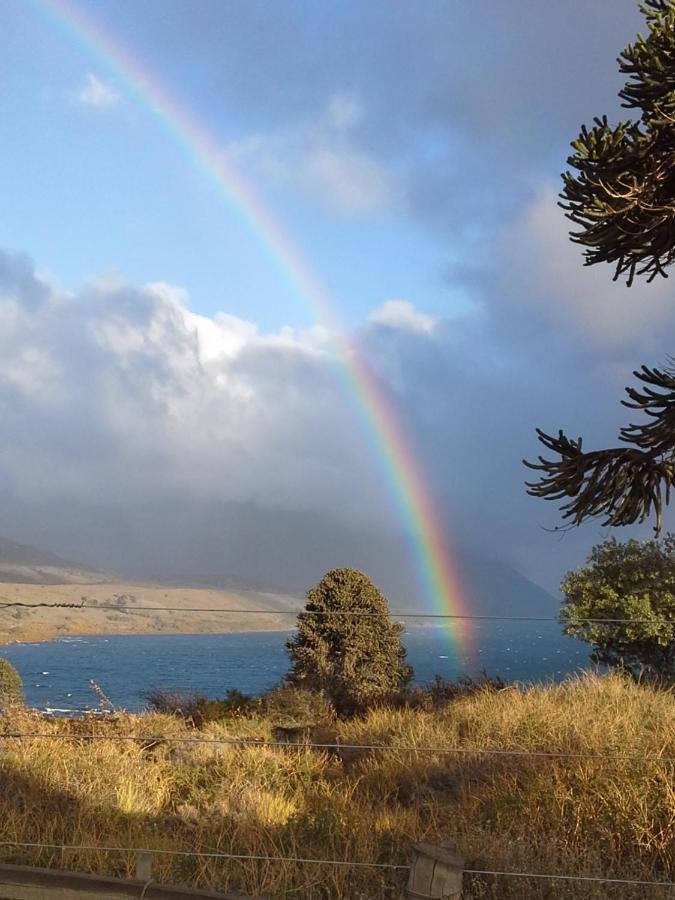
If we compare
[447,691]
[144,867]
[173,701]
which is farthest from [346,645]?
[144,867]

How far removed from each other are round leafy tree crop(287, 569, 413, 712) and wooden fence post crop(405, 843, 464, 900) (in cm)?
1535

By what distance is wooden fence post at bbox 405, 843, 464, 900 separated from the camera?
3.40 metres

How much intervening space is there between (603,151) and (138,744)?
28.5 ft

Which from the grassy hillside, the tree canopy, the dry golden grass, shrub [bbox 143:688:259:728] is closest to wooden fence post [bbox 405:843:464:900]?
the dry golden grass

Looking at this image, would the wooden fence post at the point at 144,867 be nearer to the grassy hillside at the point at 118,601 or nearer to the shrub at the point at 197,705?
the shrub at the point at 197,705

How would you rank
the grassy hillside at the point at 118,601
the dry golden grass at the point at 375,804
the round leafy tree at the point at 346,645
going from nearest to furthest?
the dry golden grass at the point at 375,804
the round leafy tree at the point at 346,645
the grassy hillside at the point at 118,601

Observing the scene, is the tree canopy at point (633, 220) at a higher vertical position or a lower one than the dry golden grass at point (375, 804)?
higher

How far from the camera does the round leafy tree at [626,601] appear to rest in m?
16.3

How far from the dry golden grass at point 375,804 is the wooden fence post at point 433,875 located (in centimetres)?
158

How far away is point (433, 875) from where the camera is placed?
11.1 ft

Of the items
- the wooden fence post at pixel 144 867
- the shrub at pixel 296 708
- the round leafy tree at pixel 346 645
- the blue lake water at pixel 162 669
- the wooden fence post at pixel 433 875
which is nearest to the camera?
the wooden fence post at pixel 433 875

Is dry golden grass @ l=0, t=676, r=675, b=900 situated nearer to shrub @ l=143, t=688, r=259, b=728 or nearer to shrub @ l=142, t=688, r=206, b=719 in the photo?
shrub @ l=143, t=688, r=259, b=728

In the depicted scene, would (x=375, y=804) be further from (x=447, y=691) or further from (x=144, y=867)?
(x=447, y=691)

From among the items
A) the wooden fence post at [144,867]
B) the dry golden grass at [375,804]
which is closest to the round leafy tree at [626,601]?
→ the dry golden grass at [375,804]
